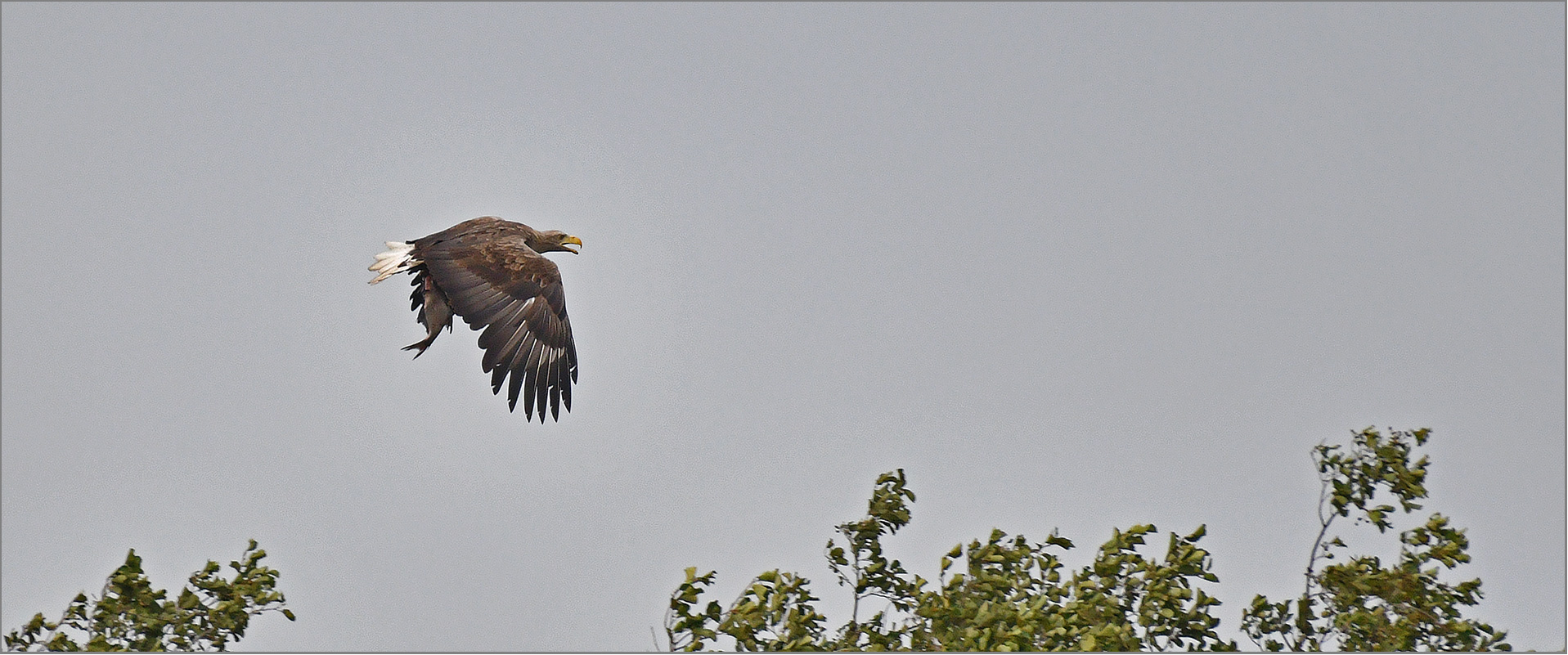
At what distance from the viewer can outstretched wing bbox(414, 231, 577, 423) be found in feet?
40.9

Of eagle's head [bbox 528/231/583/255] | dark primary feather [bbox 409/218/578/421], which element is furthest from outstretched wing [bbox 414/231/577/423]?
eagle's head [bbox 528/231/583/255]

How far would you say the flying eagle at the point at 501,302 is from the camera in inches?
493

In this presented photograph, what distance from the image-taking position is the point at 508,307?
12906mm

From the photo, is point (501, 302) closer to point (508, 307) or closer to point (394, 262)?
point (508, 307)

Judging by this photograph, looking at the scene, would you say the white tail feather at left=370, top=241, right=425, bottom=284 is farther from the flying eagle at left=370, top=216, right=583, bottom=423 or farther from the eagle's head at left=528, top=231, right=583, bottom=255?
the eagle's head at left=528, top=231, right=583, bottom=255

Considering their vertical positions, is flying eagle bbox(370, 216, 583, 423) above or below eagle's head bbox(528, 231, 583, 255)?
below

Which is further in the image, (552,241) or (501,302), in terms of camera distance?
(552,241)

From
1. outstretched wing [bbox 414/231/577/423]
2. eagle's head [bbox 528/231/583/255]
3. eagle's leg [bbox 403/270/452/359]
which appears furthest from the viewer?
eagle's head [bbox 528/231/583/255]

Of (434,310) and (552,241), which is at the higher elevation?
(552,241)

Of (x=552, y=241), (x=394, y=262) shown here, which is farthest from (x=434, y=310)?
(x=552, y=241)

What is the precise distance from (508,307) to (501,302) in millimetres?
78

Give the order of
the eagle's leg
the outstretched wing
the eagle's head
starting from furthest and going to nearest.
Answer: the eagle's head → the eagle's leg → the outstretched wing

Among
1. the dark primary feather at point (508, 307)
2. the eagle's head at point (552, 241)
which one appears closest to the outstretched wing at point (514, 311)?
the dark primary feather at point (508, 307)

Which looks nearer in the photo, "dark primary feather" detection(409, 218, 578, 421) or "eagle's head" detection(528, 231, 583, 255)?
"dark primary feather" detection(409, 218, 578, 421)
